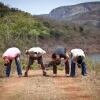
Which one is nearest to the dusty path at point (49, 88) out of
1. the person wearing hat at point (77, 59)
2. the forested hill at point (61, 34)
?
the person wearing hat at point (77, 59)

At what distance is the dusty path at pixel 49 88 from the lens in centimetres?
1188

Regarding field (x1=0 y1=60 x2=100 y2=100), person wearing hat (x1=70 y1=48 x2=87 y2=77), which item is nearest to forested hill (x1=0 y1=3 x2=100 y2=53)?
person wearing hat (x1=70 y1=48 x2=87 y2=77)

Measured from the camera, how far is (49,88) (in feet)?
43.7

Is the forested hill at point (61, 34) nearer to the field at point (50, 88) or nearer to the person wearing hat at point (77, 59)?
the person wearing hat at point (77, 59)

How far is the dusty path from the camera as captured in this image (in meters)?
11.9

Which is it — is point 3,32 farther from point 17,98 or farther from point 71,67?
point 17,98

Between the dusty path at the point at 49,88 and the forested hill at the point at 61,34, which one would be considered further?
the forested hill at the point at 61,34

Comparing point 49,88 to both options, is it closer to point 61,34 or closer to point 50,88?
point 50,88

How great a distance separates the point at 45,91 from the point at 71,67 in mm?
3692

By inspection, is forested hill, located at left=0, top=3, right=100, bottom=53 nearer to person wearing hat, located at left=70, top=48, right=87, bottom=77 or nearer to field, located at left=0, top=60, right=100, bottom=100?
person wearing hat, located at left=70, top=48, right=87, bottom=77

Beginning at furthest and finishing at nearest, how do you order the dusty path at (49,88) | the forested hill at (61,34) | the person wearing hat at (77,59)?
1. the forested hill at (61,34)
2. the person wearing hat at (77,59)
3. the dusty path at (49,88)

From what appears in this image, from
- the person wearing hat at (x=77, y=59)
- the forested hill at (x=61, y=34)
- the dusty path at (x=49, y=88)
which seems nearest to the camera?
the dusty path at (x=49, y=88)

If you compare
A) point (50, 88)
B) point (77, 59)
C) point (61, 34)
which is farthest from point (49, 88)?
point (61, 34)

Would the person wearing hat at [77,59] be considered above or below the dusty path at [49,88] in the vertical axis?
above
